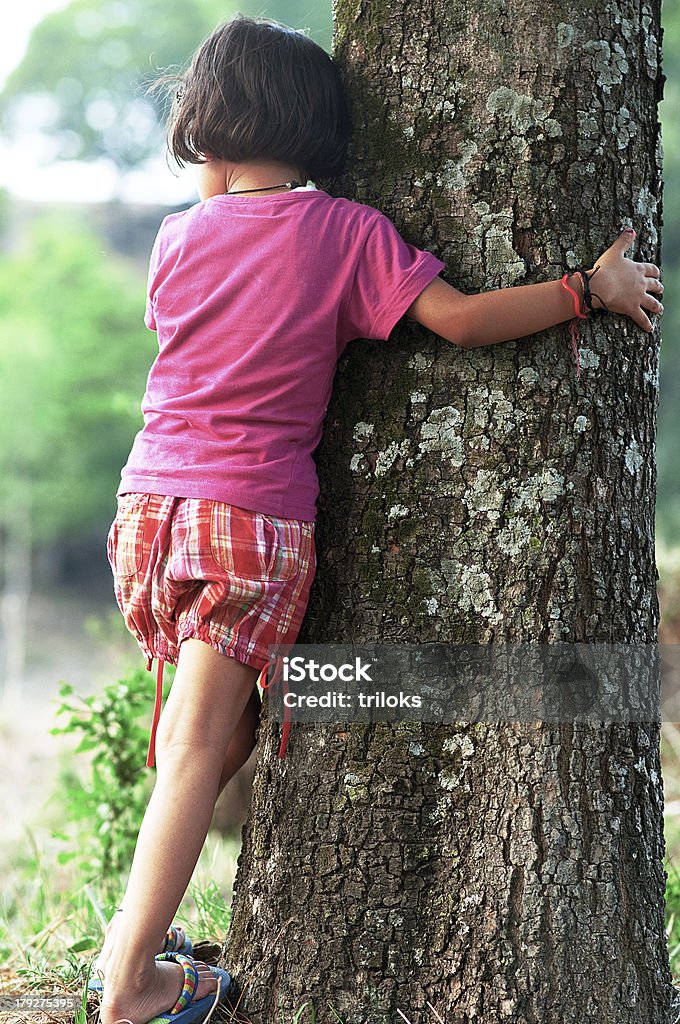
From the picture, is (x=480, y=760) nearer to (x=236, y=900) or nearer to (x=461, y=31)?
(x=236, y=900)

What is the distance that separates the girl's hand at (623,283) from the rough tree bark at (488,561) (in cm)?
3

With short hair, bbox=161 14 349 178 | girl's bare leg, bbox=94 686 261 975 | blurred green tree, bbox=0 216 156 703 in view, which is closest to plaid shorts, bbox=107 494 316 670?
girl's bare leg, bbox=94 686 261 975

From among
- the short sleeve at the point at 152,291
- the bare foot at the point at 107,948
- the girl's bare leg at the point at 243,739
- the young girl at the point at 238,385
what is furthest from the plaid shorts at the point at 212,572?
the bare foot at the point at 107,948

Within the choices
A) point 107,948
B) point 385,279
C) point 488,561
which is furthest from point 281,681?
point 385,279

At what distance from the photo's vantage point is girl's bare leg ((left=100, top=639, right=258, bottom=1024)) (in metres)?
1.63

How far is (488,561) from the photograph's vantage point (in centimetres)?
172

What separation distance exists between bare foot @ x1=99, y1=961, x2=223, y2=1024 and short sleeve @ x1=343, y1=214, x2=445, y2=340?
3.57ft

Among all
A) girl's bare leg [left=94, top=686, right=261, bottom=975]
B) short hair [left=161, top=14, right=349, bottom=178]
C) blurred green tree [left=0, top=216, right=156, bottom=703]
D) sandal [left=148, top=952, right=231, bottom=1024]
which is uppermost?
blurred green tree [left=0, top=216, right=156, bottom=703]

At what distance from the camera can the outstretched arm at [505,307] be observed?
1.67 metres

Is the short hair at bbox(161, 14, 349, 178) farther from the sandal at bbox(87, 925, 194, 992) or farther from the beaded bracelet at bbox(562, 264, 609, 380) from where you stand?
the sandal at bbox(87, 925, 194, 992)

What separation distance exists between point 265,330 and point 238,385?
0.33 ft

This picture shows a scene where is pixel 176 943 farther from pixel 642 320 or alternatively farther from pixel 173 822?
pixel 642 320

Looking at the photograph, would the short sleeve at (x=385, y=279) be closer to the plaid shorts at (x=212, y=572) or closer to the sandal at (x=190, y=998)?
the plaid shorts at (x=212, y=572)

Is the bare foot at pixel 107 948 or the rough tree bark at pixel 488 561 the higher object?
the rough tree bark at pixel 488 561
